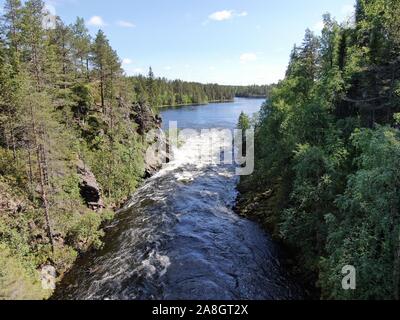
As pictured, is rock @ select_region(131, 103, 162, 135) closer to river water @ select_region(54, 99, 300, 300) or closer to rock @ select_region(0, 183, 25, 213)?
river water @ select_region(54, 99, 300, 300)

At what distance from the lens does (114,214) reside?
33.0 meters

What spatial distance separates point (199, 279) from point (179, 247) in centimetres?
459

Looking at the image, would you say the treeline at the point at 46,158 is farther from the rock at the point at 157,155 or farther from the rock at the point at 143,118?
the rock at the point at 143,118

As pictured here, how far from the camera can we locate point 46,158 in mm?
25859

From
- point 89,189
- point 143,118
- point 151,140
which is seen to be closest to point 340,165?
point 89,189

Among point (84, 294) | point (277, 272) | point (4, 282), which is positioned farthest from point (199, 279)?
point (4, 282)

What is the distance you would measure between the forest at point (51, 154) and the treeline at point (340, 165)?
15.5 meters

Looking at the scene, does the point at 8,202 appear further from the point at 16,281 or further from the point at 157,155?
the point at 157,155

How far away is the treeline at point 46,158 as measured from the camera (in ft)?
72.4

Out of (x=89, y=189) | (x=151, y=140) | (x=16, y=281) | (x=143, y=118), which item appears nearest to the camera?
(x=16, y=281)

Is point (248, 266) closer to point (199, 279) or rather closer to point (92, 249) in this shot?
point (199, 279)

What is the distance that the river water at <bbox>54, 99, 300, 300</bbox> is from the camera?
64.8 feet

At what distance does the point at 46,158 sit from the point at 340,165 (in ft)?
72.0

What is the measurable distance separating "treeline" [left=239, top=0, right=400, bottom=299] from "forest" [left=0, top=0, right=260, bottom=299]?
15466 mm
